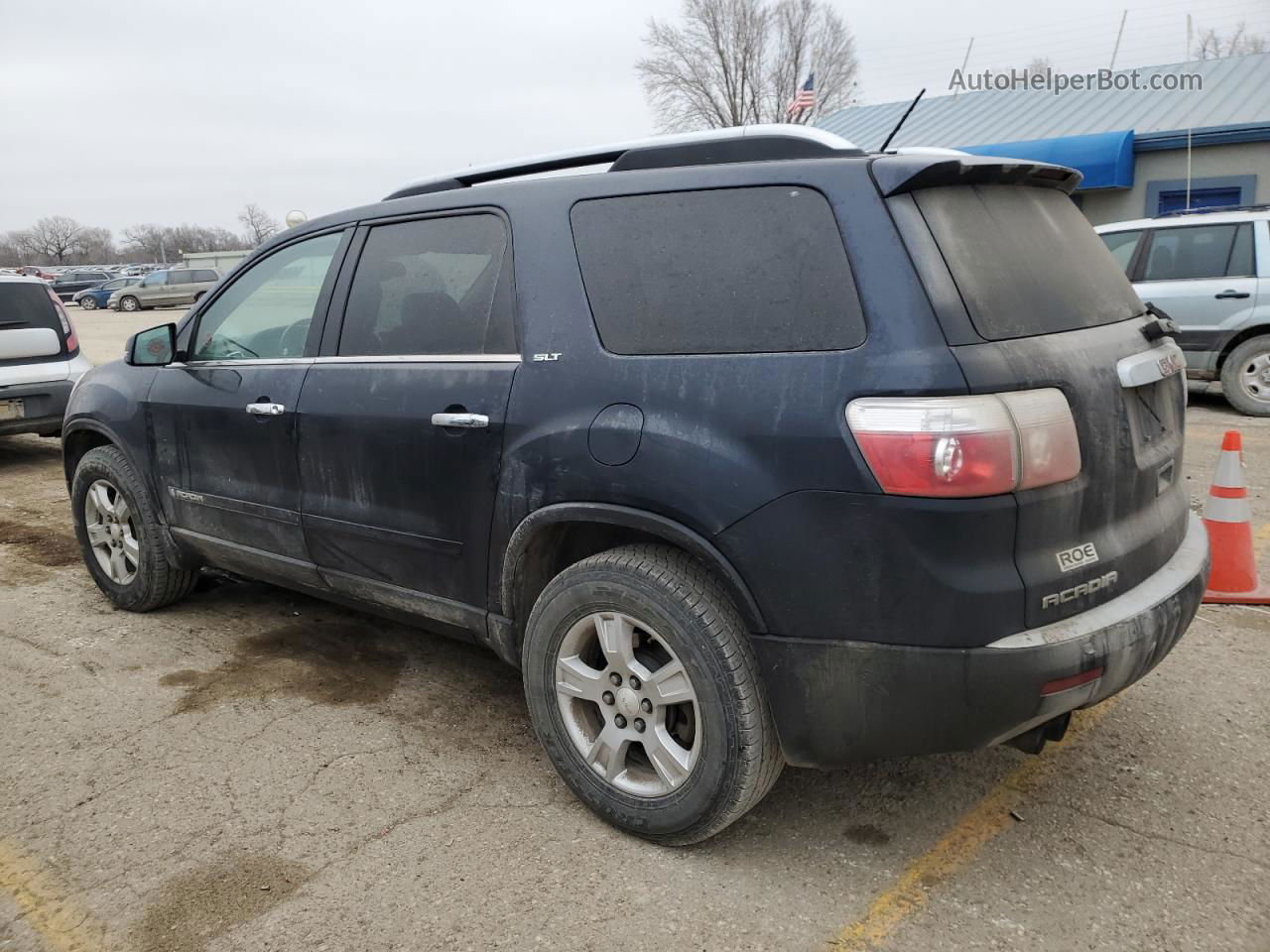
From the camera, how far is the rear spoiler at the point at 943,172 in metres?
2.37

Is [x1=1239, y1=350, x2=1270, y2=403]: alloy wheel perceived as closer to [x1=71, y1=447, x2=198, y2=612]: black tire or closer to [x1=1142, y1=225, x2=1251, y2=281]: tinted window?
[x1=1142, y1=225, x2=1251, y2=281]: tinted window

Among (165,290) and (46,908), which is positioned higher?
(165,290)

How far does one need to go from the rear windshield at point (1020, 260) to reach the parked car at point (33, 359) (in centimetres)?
786

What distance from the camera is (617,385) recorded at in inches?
105

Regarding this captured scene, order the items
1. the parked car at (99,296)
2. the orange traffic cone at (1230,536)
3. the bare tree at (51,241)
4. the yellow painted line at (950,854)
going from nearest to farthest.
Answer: the yellow painted line at (950,854), the orange traffic cone at (1230,536), the parked car at (99,296), the bare tree at (51,241)

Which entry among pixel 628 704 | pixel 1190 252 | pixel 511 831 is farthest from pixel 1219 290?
pixel 511 831

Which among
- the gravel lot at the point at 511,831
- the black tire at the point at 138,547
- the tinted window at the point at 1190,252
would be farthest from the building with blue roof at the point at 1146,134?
the gravel lot at the point at 511,831

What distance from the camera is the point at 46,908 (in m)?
2.52

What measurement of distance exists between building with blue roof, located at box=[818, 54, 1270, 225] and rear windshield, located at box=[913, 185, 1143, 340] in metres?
14.2

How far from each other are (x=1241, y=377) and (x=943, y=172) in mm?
8399

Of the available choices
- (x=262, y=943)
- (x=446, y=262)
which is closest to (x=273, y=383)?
(x=446, y=262)

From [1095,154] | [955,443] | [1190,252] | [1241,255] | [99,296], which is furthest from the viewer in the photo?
[99,296]

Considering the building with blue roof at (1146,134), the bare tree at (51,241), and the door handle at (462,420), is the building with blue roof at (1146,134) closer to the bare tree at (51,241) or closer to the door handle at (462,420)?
the door handle at (462,420)
